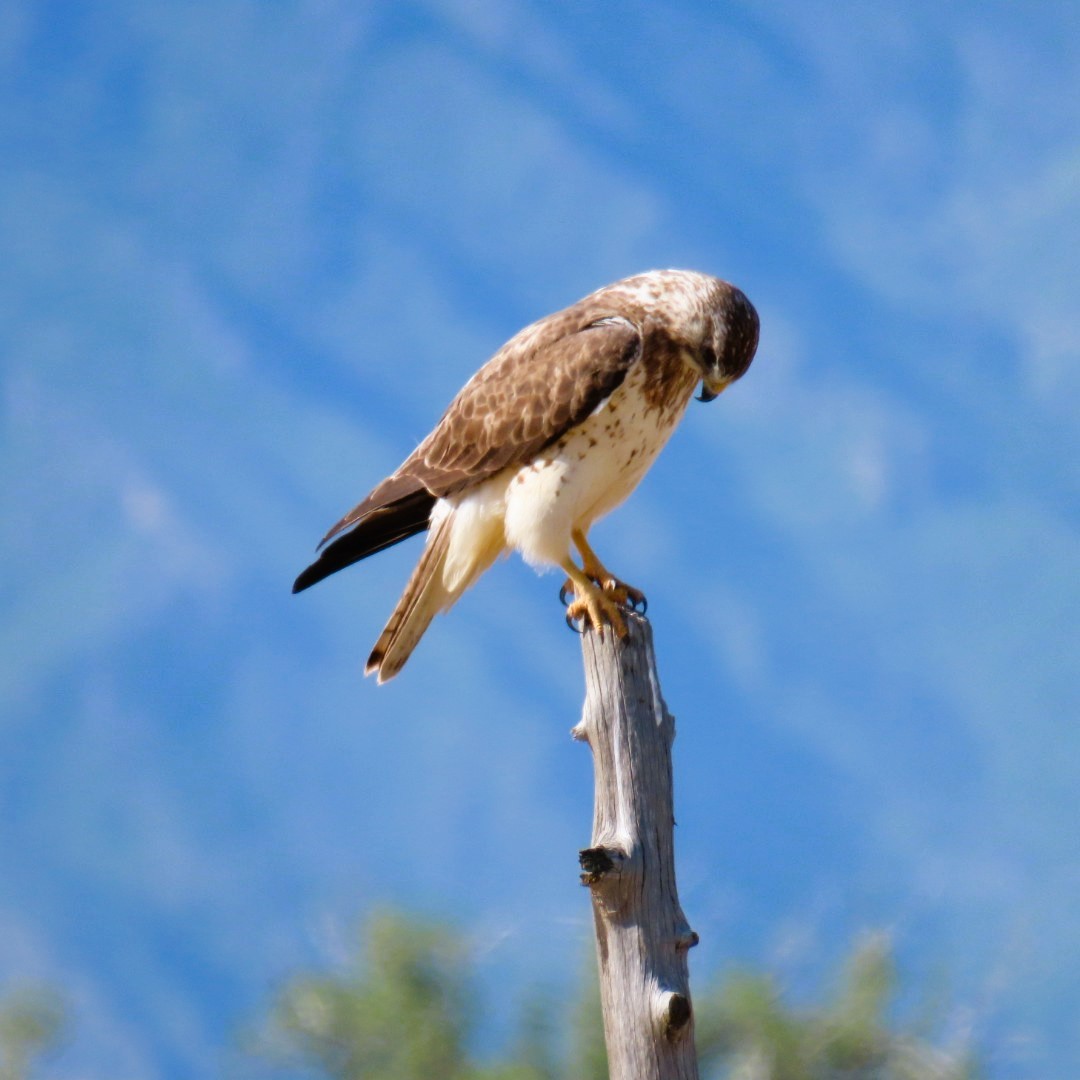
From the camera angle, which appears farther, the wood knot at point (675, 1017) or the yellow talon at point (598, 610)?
the yellow talon at point (598, 610)

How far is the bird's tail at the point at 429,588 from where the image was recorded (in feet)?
11.8

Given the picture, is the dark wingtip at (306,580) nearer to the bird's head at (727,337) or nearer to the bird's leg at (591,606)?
the bird's leg at (591,606)

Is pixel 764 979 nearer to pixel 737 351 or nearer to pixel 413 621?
pixel 413 621

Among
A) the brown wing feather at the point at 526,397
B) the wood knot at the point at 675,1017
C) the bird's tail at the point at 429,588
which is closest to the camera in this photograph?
the wood knot at the point at 675,1017

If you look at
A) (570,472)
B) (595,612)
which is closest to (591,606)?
(595,612)

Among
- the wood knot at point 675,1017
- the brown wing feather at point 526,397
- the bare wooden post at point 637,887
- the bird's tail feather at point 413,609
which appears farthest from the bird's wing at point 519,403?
the wood knot at point 675,1017

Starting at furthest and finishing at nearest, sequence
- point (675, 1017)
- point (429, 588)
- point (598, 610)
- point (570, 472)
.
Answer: point (429, 588)
point (570, 472)
point (598, 610)
point (675, 1017)

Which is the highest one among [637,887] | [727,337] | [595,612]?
[727,337]

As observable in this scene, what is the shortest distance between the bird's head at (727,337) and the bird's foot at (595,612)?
0.59 meters

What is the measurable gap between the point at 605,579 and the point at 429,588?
1.41 feet

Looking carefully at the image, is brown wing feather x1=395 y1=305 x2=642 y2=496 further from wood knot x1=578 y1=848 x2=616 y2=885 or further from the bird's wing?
wood knot x1=578 y1=848 x2=616 y2=885

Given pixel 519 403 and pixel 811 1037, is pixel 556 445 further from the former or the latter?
pixel 811 1037

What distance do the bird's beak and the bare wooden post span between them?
0.83 m

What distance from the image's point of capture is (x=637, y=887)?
2811mm
